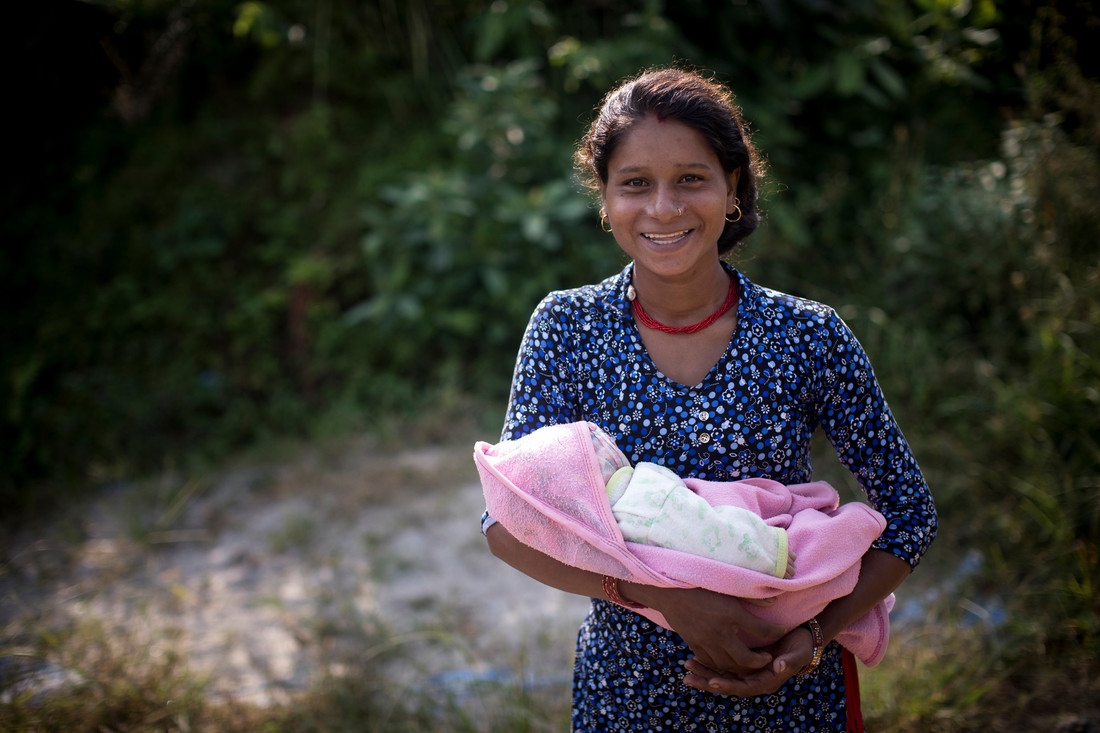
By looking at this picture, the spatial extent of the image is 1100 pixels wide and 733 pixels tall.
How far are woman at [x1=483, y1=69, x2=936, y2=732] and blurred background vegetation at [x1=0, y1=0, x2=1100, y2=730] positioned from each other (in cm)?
225

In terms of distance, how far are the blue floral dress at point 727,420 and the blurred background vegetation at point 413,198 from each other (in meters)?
2.23

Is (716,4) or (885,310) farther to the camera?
(716,4)

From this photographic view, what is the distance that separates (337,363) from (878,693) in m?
3.69

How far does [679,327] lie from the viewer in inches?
58.9

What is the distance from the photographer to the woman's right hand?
4.04 ft

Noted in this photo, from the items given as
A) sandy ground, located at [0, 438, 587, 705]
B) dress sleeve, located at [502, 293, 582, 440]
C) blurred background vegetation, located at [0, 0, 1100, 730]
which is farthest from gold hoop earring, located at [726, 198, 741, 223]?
blurred background vegetation, located at [0, 0, 1100, 730]

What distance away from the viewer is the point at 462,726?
7.27ft

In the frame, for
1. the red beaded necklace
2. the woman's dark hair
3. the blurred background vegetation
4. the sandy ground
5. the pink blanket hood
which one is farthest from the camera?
the blurred background vegetation

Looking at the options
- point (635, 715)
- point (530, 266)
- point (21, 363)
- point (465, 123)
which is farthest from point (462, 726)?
point (21, 363)

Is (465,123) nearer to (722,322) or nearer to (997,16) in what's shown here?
(997,16)

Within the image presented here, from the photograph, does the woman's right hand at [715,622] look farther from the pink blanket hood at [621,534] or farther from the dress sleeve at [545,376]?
the dress sleeve at [545,376]

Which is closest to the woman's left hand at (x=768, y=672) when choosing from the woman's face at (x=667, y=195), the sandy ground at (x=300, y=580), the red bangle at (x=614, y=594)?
the red bangle at (x=614, y=594)

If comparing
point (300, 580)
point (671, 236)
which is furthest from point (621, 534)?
point (300, 580)

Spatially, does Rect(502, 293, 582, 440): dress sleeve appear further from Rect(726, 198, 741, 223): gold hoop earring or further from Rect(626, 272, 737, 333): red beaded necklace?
Rect(726, 198, 741, 223): gold hoop earring
